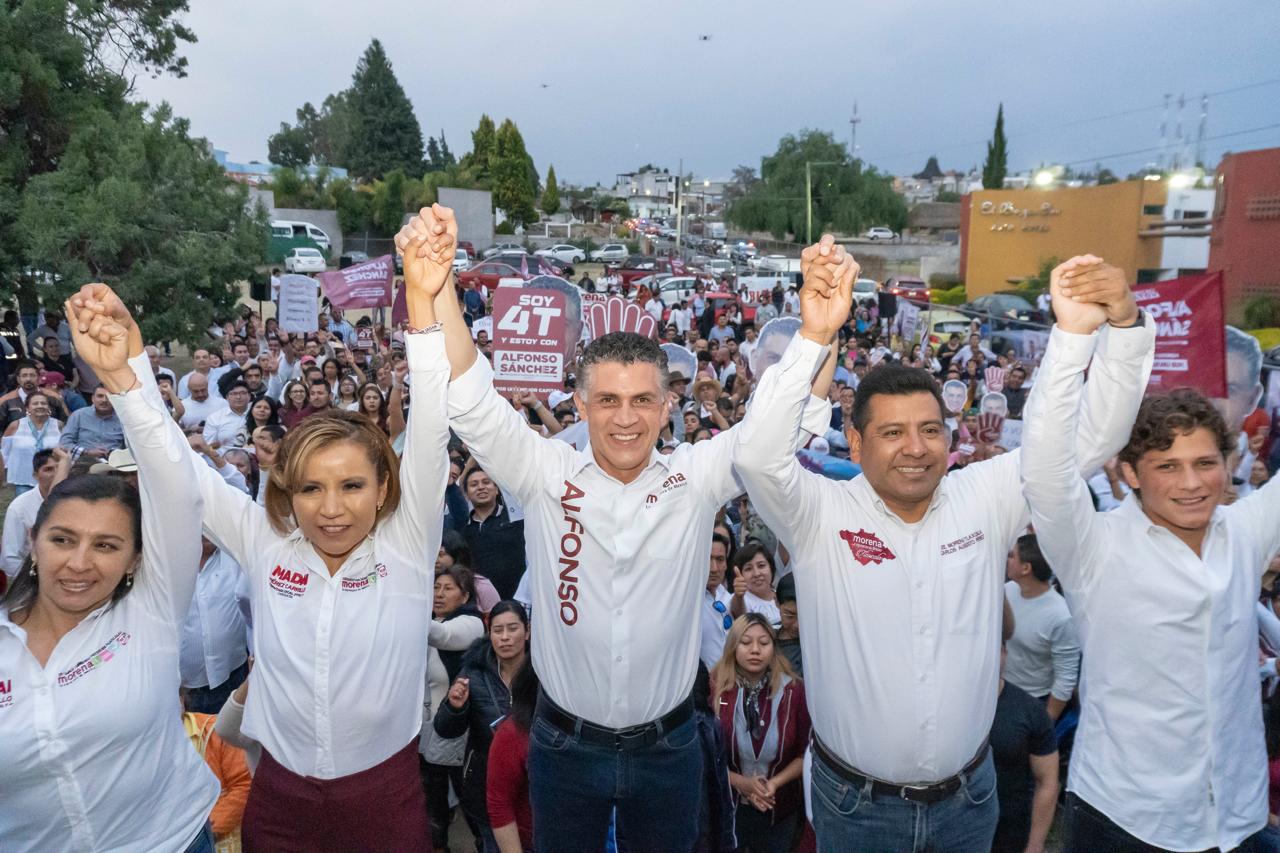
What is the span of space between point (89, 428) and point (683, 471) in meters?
6.50

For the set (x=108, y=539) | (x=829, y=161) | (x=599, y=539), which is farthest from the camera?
(x=829, y=161)

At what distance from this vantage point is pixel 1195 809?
242 centimetres

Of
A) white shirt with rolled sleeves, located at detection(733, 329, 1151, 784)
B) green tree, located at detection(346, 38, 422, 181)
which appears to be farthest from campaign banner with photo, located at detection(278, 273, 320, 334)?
green tree, located at detection(346, 38, 422, 181)

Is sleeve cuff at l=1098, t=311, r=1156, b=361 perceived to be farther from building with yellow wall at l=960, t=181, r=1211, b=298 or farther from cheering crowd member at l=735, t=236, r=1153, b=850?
building with yellow wall at l=960, t=181, r=1211, b=298

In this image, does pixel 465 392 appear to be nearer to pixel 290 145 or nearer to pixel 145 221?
pixel 145 221

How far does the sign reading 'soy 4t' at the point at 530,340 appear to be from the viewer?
336 inches

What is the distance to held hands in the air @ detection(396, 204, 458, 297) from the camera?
2525mm

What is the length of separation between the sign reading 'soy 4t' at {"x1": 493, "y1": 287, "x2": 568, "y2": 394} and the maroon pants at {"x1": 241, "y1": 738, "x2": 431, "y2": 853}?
614 centimetres

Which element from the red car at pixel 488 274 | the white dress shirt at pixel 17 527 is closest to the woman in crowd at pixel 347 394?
the white dress shirt at pixel 17 527

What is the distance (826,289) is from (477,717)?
2.58 metres

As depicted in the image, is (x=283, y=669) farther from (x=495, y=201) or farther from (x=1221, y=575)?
(x=495, y=201)

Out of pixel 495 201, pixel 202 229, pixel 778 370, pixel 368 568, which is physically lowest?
pixel 368 568

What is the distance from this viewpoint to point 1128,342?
238cm

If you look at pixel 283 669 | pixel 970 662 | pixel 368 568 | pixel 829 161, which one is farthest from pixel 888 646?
pixel 829 161
